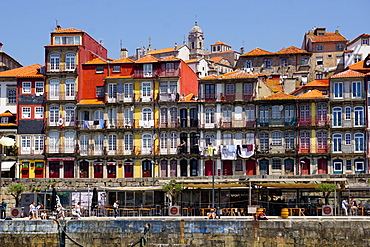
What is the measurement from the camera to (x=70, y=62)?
7238 cm

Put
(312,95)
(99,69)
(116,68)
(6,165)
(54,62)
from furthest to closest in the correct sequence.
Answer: (99,69), (116,68), (54,62), (6,165), (312,95)

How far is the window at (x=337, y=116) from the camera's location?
222 ft

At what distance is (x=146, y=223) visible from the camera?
44.2 meters

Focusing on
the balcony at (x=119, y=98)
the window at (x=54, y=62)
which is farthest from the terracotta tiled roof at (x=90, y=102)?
the window at (x=54, y=62)

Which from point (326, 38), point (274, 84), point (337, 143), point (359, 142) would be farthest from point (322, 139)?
point (326, 38)

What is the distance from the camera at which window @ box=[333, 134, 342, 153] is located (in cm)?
6769

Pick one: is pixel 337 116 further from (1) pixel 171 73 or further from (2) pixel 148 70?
(2) pixel 148 70

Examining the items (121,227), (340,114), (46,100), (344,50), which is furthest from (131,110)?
(344,50)

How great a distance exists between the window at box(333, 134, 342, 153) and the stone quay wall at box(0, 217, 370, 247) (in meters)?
24.2

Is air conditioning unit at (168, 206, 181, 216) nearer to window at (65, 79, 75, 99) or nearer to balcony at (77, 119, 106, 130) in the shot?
balcony at (77, 119, 106, 130)

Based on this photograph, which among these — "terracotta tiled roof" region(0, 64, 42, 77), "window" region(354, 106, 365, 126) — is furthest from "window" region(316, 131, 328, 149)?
"terracotta tiled roof" region(0, 64, 42, 77)

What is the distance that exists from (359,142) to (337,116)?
2.99 meters

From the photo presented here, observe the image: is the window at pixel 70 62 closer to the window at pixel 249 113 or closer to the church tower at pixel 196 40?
the window at pixel 249 113

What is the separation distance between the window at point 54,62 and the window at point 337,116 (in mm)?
26068
